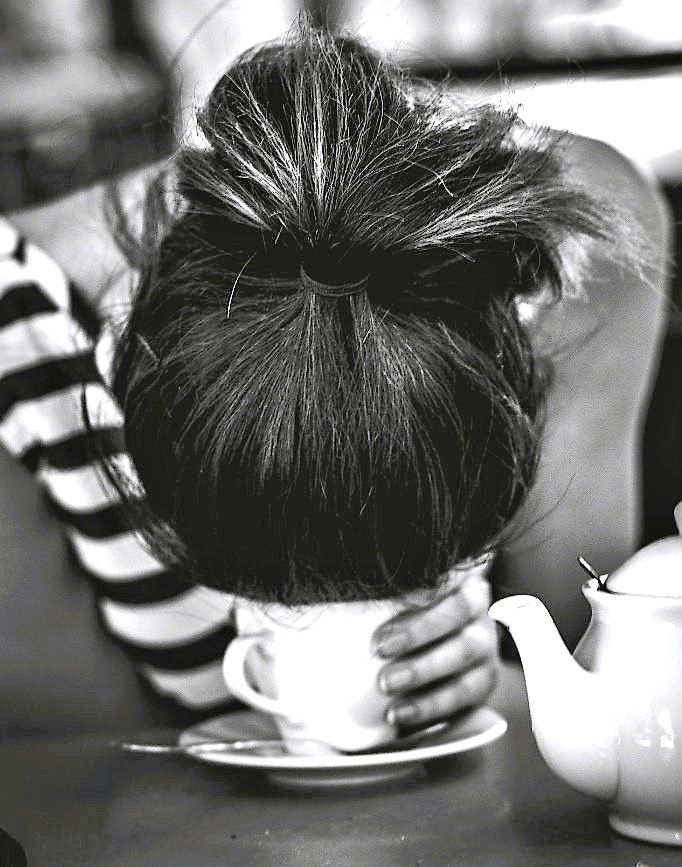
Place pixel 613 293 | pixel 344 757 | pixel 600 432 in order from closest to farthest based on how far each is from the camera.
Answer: pixel 344 757 < pixel 613 293 < pixel 600 432

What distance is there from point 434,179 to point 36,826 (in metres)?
0.36

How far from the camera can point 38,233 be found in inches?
42.0

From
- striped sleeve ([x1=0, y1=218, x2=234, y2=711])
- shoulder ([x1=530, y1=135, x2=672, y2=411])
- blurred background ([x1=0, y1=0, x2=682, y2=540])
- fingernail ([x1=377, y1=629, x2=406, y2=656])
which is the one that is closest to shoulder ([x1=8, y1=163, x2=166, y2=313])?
striped sleeve ([x1=0, y1=218, x2=234, y2=711])

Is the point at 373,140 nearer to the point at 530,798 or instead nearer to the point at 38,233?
the point at 530,798

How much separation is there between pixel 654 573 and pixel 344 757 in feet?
0.65

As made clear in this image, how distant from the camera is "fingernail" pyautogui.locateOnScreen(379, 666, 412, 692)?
60 cm

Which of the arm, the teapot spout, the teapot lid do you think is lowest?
the arm

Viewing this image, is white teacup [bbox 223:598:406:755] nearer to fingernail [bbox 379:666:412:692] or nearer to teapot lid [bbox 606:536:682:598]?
fingernail [bbox 379:666:412:692]


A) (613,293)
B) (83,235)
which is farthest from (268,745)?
(83,235)

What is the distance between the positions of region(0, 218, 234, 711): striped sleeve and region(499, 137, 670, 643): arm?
0.23 m

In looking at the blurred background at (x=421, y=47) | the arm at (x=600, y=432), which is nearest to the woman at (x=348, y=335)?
the arm at (x=600, y=432)

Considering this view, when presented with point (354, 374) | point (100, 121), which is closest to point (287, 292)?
point (354, 374)

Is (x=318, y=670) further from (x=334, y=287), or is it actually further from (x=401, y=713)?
(x=334, y=287)

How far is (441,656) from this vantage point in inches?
26.2
